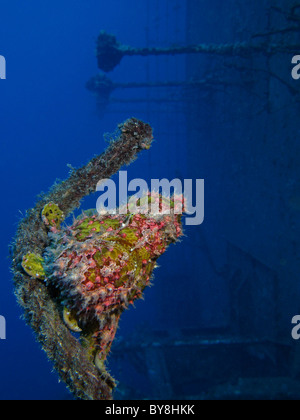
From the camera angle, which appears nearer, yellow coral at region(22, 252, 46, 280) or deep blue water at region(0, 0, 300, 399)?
yellow coral at region(22, 252, 46, 280)

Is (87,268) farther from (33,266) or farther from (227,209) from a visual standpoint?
(227,209)

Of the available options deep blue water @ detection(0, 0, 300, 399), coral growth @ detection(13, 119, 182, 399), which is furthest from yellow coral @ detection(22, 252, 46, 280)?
deep blue water @ detection(0, 0, 300, 399)

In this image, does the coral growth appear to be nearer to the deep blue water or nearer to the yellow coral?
the yellow coral

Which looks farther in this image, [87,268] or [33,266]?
[33,266]

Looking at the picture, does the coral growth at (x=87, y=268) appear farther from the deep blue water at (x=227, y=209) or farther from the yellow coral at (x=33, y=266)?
the deep blue water at (x=227, y=209)

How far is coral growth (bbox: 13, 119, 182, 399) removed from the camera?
74.5 inches

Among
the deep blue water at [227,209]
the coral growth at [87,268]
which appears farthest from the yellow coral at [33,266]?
the deep blue water at [227,209]

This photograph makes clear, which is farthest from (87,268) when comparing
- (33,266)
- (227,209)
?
(227,209)

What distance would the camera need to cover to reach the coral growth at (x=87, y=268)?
1892 mm

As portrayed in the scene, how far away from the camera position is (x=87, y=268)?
1.88 metres

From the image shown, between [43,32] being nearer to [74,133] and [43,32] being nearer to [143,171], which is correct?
[74,133]

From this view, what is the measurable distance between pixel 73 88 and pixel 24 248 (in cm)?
15309

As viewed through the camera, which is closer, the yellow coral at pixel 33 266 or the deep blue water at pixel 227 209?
the yellow coral at pixel 33 266
